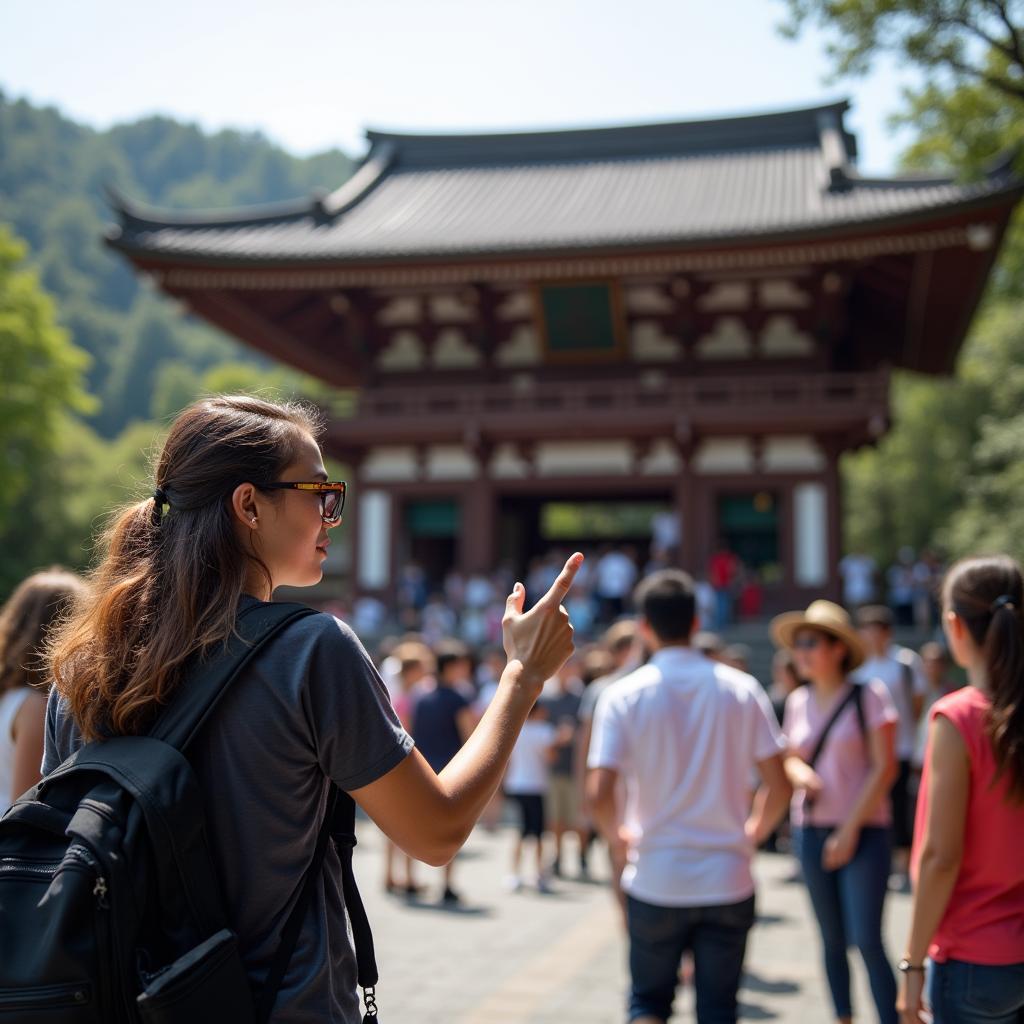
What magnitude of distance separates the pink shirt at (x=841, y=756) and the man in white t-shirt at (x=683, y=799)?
669 mm

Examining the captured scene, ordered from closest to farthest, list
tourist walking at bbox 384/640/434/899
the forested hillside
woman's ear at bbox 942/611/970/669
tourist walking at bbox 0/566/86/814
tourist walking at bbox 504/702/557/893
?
woman's ear at bbox 942/611/970/669
tourist walking at bbox 0/566/86/814
tourist walking at bbox 384/640/434/899
tourist walking at bbox 504/702/557/893
the forested hillside

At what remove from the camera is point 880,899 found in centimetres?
432

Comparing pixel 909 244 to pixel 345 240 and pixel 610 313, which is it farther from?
pixel 345 240

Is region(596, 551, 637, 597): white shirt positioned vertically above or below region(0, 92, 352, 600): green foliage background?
below

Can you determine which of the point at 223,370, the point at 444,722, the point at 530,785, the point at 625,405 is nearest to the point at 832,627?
the point at 444,722

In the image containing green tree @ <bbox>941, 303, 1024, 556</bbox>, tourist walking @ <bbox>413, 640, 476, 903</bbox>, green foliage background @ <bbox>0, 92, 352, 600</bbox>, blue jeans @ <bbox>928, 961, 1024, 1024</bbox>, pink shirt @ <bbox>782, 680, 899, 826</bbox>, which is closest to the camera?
blue jeans @ <bbox>928, 961, 1024, 1024</bbox>

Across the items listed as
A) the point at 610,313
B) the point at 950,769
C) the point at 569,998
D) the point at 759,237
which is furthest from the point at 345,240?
the point at 950,769

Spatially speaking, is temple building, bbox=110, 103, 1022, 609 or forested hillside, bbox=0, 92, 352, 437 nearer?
temple building, bbox=110, 103, 1022, 609

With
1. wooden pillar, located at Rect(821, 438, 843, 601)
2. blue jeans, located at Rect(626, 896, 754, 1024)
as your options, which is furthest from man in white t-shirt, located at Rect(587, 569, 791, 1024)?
wooden pillar, located at Rect(821, 438, 843, 601)

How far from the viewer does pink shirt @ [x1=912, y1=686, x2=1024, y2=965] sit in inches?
106

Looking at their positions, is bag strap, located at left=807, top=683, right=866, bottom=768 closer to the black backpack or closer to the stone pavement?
the stone pavement

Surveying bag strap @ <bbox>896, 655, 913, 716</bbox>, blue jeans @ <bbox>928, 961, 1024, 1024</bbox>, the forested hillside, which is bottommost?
blue jeans @ <bbox>928, 961, 1024, 1024</bbox>

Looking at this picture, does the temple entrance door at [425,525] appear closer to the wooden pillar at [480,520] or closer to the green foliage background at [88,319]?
the wooden pillar at [480,520]

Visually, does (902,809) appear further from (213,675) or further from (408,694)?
(213,675)
